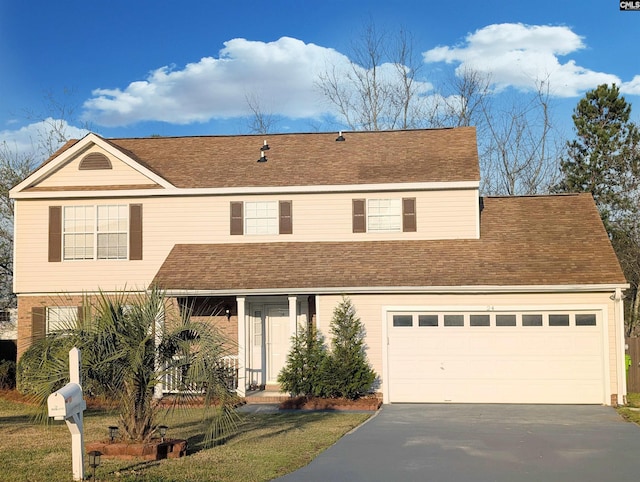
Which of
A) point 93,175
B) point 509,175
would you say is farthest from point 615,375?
point 509,175

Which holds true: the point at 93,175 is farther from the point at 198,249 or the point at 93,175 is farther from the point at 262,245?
the point at 262,245

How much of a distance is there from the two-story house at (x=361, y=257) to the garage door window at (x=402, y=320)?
0.04 m

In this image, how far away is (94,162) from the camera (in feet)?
72.7

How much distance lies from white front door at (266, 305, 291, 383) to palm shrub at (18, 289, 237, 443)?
30.0ft

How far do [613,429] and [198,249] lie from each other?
11.4 meters

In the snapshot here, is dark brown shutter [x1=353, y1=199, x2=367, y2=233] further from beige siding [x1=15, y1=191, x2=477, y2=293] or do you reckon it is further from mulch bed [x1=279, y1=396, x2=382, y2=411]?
mulch bed [x1=279, y1=396, x2=382, y2=411]

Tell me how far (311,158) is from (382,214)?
3140 mm

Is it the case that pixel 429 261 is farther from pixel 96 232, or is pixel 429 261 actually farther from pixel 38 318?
pixel 38 318

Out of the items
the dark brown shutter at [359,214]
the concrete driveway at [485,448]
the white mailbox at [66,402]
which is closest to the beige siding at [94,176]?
the dark brown shutter at [359,214]

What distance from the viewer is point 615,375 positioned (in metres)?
18.9

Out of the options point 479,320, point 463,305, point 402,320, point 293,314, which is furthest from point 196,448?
point 479,320

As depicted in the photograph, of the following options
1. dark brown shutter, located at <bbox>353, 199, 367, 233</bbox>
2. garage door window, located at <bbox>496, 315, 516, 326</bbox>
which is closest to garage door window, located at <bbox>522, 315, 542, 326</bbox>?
garage door window, located at <bbox>496, 315, 516, 326</bbox>

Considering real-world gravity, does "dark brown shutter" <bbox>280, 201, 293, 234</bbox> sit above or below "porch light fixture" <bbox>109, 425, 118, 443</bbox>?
above

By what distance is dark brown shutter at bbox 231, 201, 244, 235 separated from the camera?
868 inches
